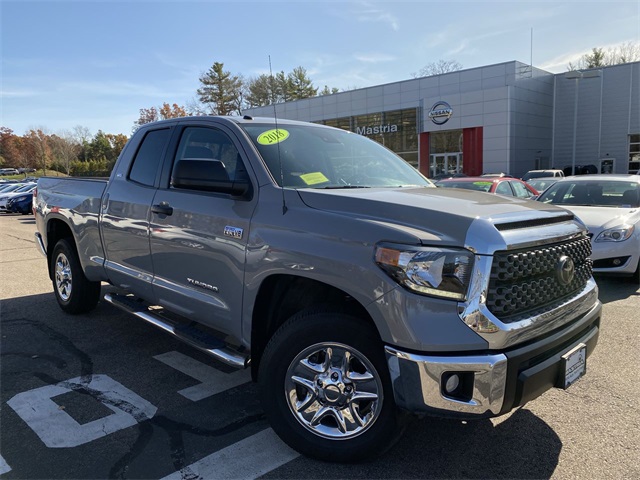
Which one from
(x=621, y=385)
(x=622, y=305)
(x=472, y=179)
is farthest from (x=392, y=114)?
(x=621, y=385)

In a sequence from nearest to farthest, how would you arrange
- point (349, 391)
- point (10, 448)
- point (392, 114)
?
point (349, 391), point (10, 448), point (392, 114)

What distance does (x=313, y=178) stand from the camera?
329cm

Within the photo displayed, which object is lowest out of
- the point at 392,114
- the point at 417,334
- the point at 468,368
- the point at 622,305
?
the point at 622,305

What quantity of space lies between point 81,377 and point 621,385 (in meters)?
4.32

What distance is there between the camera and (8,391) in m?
3.71

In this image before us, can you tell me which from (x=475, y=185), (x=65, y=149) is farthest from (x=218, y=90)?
(x=475, y=185)

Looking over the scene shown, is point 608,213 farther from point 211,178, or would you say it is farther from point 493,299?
point 211,178

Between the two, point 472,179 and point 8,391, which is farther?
point 472,179

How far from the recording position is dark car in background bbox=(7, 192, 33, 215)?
24391mm

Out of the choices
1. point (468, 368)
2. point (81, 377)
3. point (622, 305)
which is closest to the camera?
point (468, 368)

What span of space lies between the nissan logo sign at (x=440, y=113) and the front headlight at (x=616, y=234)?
27015 mm

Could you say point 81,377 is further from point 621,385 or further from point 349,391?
point 621,385

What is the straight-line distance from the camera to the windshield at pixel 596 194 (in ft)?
24.5

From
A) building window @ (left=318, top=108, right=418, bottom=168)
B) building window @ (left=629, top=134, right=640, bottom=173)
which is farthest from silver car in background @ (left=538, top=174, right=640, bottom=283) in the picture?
building window @ (left=629, top=134, right=640, bottom=173)
